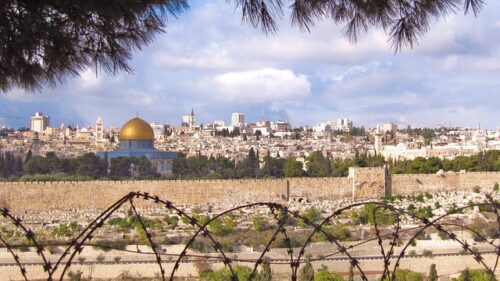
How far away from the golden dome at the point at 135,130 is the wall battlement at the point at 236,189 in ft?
48.7

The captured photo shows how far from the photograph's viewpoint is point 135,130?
40812 millimetres

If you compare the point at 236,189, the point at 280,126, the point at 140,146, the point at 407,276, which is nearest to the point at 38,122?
the point at 280,126

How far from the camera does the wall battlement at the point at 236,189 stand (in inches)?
994

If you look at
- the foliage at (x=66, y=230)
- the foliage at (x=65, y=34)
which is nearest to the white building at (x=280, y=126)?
the foliage at (x=66, y=230)

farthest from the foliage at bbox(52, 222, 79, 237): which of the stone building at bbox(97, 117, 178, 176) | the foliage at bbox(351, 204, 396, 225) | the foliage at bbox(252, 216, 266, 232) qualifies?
the stone building at bbox(97, 117, 178, 176)

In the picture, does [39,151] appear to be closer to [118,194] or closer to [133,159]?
[133,159]

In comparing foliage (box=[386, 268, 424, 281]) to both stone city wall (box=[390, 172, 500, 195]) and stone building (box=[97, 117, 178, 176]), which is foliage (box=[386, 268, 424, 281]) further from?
stone building (box=[97, 117, 178, 176])

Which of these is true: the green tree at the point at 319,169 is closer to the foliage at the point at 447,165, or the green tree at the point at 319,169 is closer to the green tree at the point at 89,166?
the foliage at the point at 447,165

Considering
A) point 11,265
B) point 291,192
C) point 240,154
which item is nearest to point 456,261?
point 11,265

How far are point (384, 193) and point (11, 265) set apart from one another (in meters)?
15.7

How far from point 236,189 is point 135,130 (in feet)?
50.1

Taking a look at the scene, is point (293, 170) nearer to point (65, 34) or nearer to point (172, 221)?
point (172, 221)

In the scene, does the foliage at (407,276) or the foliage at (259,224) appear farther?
the foliage at (259,224)

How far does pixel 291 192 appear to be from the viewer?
27.1 m
